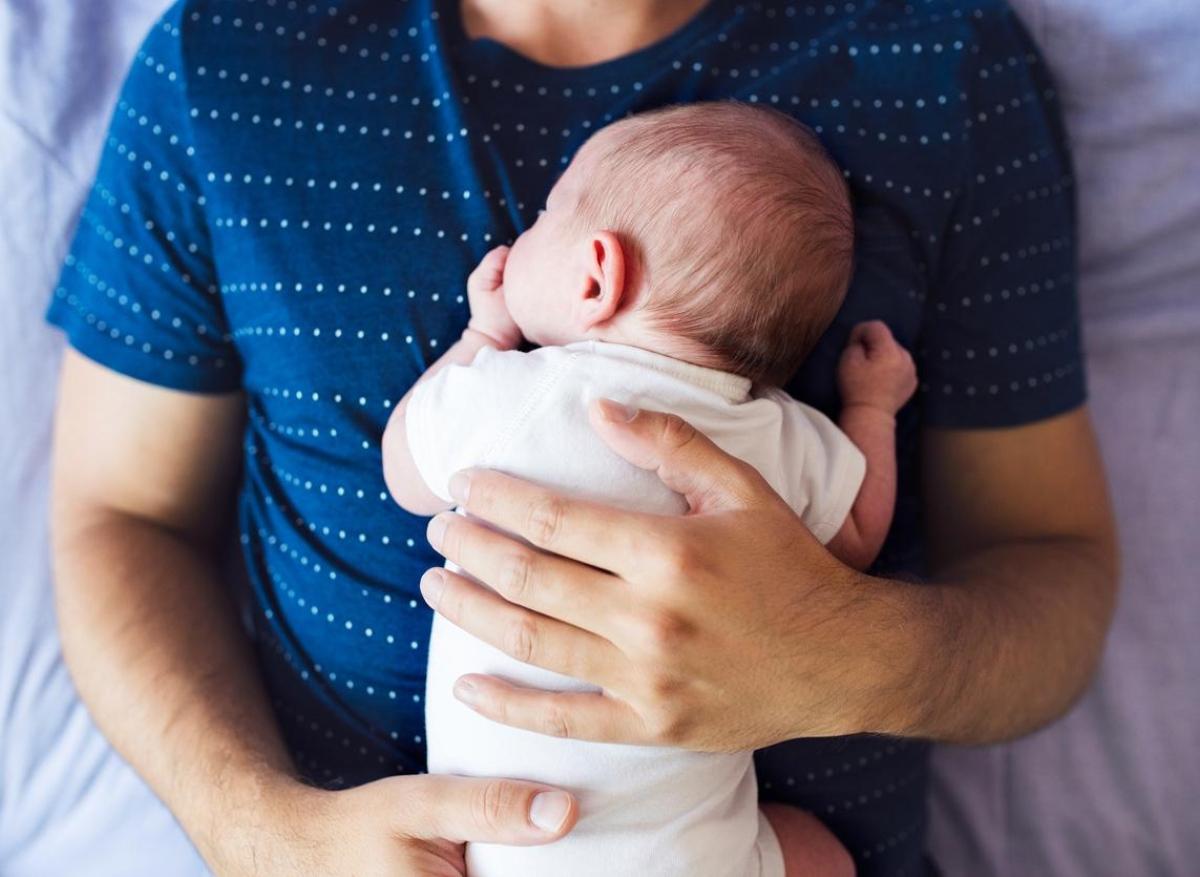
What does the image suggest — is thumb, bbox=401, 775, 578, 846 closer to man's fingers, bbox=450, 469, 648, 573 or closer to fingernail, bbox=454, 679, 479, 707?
fingernail, bbox=454, 679, 479, 707

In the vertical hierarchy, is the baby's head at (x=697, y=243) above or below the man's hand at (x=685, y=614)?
above

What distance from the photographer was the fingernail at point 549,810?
79cm

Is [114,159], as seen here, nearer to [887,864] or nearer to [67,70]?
[67,70]

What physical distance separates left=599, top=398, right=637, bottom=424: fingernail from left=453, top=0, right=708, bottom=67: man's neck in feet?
1.42

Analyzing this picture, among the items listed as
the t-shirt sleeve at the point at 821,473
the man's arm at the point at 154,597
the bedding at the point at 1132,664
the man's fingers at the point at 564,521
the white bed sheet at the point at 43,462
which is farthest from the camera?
the bedding at the point at 1132,664

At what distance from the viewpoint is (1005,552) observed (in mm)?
1101

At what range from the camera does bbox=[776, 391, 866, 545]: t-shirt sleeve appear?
2.96ft

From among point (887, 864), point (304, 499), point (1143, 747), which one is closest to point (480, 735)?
point (304, 499)

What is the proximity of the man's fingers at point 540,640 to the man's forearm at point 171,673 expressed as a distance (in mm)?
310

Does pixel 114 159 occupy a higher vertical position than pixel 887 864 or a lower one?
higher

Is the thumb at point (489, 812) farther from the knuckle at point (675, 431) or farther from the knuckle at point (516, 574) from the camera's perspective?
the knuckle at point (675, 431)

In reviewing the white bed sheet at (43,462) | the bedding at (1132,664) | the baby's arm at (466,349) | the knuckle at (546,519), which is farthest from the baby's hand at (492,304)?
the bedding at (1132,664)

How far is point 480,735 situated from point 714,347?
1.22ft

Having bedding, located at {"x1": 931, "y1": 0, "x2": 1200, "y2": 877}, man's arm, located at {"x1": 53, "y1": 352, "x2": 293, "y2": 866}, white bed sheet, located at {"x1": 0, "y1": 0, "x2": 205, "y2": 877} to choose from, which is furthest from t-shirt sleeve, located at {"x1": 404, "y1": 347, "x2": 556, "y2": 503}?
bedding, located at {"x1": 931, "y1": 0, "x2": 1200, "y2": 877}
